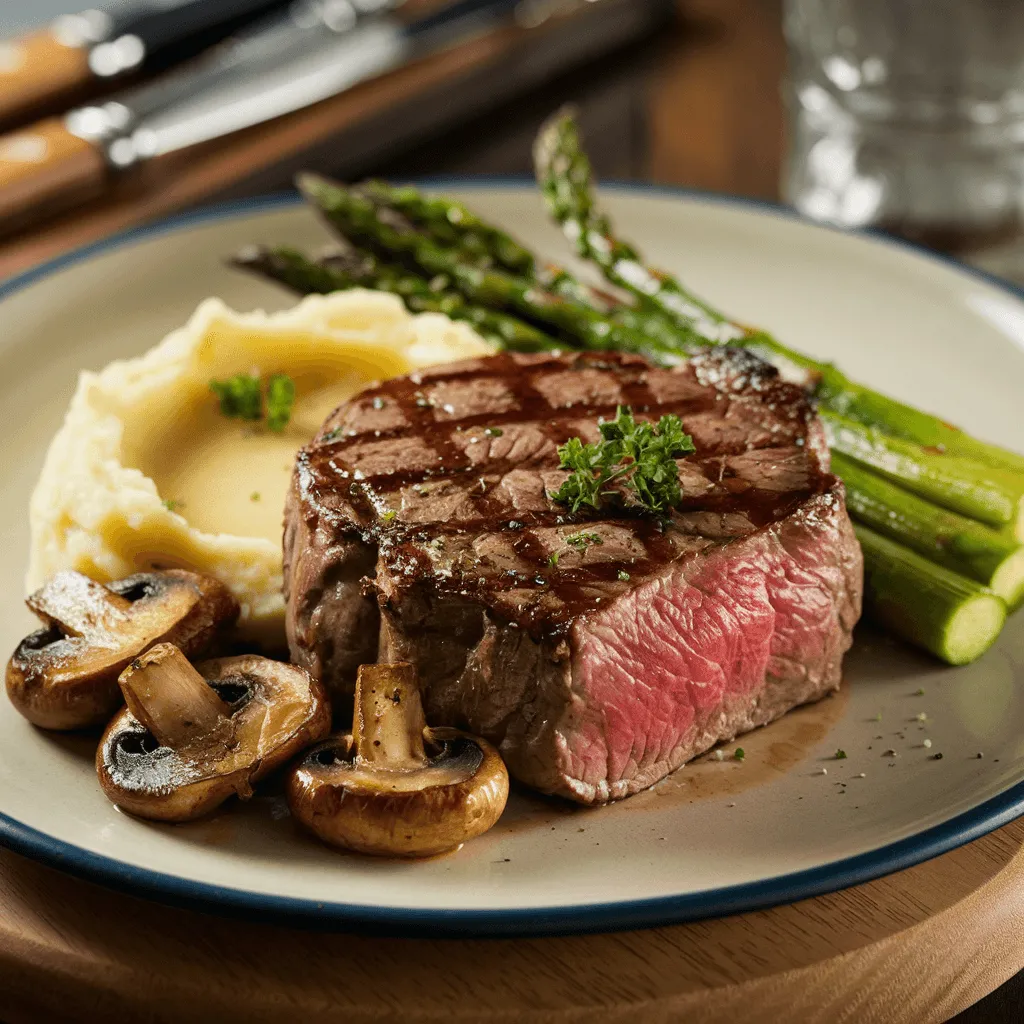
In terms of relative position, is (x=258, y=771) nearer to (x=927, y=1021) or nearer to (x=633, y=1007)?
(x=633, y=1007)

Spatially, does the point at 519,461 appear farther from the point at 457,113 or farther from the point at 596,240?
the point at 457,113

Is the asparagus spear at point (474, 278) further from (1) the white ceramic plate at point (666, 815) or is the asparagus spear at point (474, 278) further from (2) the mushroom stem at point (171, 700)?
(2) the mushroom stem at point (171, 700)

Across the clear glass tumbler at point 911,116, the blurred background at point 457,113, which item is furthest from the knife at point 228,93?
the clear glass tumbler at point 911,116

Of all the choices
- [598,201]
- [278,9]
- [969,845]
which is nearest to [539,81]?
[278,9]

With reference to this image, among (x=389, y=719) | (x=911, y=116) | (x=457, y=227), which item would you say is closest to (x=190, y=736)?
(x=389, y=719)

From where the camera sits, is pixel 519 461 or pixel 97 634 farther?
pixel 519 461

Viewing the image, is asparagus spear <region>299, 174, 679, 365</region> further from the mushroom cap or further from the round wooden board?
the round wooden board

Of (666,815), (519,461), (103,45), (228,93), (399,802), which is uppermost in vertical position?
(103,45)
